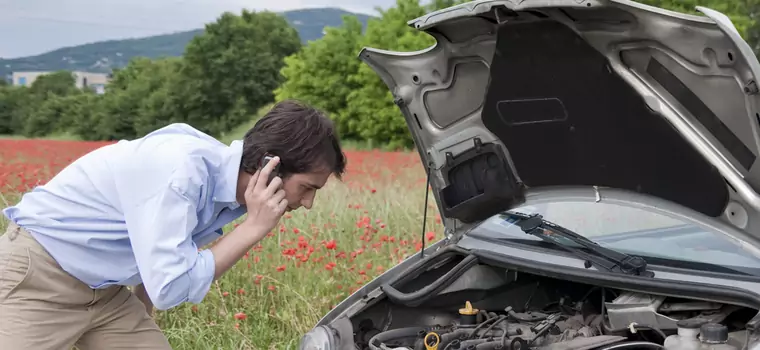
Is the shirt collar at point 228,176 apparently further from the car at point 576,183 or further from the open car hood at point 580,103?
the open car hood at point 580,103

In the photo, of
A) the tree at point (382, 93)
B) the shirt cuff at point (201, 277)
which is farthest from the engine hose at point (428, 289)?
the tree at point (382, 93)

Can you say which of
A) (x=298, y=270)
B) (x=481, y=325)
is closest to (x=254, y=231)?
(x=481, y=325)

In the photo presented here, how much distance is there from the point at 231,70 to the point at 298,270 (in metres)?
34.3

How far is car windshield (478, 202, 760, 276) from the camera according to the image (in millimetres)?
2604

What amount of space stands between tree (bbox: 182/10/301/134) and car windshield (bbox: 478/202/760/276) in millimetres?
29871

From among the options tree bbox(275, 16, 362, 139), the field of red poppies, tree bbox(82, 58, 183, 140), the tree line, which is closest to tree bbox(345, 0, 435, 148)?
the tree line

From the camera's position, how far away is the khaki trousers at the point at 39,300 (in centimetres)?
270

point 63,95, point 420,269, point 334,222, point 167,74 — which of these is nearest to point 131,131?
point 63,95

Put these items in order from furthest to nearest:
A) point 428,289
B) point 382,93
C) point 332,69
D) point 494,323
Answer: point 332,69 < point 382,93 < point 428,289 < point 494,323

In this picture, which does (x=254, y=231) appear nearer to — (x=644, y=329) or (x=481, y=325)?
(x=481, y=325)

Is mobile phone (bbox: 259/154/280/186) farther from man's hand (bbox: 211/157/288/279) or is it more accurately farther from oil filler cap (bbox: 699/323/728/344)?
oil filler cap (bbox: 699/323/728/344)

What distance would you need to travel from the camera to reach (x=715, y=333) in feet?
7.84

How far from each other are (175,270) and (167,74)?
38183 millimetres

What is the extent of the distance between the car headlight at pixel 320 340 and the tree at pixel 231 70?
30.0 meters
